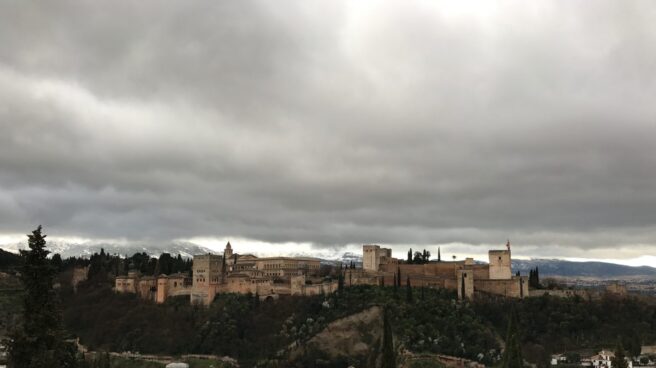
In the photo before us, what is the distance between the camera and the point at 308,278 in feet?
318

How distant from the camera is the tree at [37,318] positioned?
17203 millimetres

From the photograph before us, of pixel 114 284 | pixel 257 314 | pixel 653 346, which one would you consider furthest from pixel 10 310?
pixel 653 346

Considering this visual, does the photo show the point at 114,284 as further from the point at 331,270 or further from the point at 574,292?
the point at 574,292

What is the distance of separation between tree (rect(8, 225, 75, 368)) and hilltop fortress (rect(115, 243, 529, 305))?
69.3 meters

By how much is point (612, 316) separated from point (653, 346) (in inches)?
303

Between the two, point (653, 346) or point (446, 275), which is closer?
point (653, 346)

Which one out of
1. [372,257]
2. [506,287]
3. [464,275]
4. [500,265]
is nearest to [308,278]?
[372,257]

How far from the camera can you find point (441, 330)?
77188mm

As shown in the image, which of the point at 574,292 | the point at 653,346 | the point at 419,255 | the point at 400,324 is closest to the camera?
the point at 653,346

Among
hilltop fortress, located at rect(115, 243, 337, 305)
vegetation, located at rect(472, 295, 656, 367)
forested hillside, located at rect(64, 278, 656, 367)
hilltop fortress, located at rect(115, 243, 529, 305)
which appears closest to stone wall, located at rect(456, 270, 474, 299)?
hilltop fortress, located at rect(115, 243, 529, 305)

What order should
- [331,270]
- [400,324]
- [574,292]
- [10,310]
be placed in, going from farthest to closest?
[331,270] < [10,310] < [574,292] < [400,324]

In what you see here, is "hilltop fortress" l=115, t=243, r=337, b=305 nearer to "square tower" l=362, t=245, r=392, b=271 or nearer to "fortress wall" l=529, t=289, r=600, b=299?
"square tower" l=362, t=245, r=392, b=271

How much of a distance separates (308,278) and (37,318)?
8029 cm

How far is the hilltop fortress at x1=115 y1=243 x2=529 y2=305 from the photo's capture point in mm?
86250
